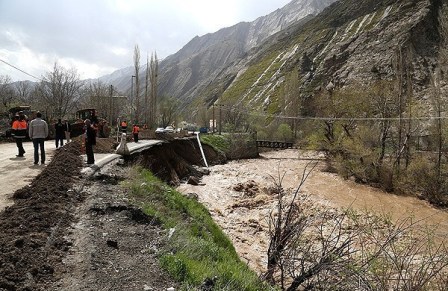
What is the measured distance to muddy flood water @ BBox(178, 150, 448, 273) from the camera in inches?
529

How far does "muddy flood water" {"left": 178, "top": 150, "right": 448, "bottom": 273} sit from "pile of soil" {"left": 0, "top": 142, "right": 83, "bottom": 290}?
5688mm

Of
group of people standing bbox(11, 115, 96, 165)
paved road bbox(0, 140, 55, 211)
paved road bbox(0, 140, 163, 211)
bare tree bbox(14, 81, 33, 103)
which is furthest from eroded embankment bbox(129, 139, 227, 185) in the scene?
bare tree bbox(14, 81, 33, 103)

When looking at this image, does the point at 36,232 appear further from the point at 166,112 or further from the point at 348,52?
the point at 348,52

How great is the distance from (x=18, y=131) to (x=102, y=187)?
5.52 meters

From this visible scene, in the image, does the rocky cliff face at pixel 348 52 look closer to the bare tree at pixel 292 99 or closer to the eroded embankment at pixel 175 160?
the bare tree at pixel 292 99

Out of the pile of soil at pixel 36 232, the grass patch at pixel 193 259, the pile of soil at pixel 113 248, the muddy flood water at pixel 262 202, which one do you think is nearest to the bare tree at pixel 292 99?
the muddy flood water at pixel 262 202

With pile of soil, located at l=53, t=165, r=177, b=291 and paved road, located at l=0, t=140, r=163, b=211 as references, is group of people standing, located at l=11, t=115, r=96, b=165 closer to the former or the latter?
paved road, located at l=0, t=140, r=163, b=211

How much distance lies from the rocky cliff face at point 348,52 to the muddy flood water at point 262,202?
3865 cm

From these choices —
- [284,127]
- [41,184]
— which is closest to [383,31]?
[284,127]

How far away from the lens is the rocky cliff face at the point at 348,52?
244 ft

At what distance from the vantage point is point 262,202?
1977cm

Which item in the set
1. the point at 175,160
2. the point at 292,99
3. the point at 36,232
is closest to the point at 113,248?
the point at 36,232

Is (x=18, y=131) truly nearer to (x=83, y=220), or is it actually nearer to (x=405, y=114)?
(x=83, y=220)

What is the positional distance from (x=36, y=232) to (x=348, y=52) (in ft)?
319
